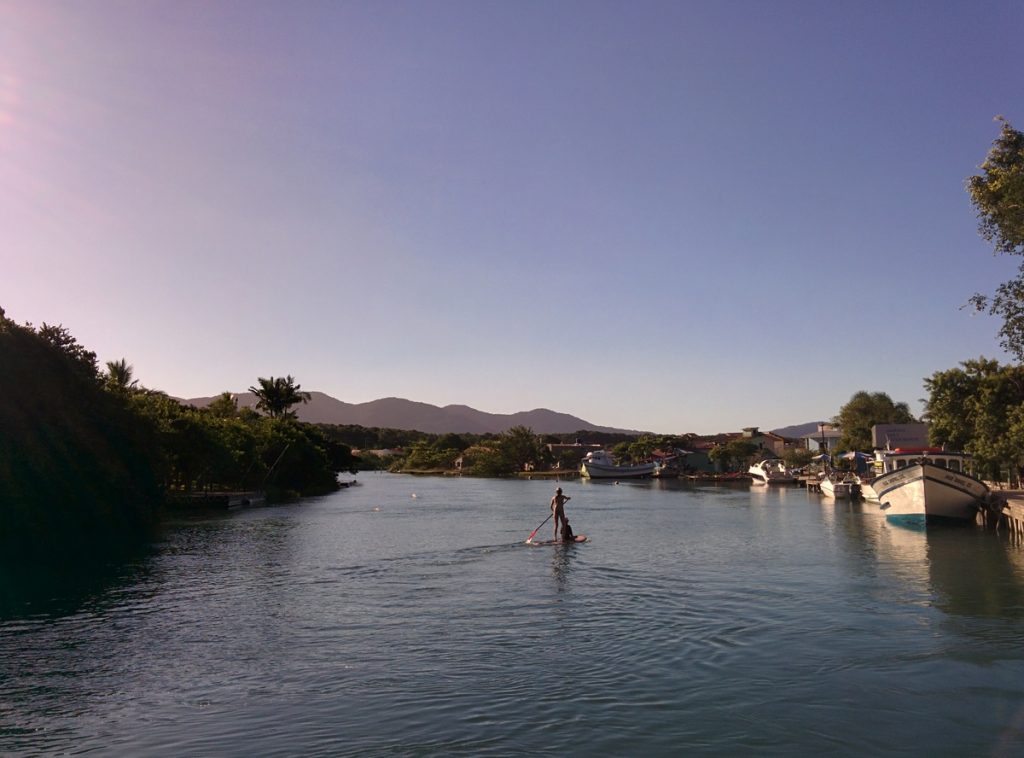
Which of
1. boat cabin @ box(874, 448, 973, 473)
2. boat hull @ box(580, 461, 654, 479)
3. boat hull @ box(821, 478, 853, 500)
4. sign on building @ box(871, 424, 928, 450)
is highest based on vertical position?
sign on building @ box(871, 424, 928, 450)

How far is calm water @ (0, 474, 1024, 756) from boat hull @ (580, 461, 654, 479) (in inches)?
4666

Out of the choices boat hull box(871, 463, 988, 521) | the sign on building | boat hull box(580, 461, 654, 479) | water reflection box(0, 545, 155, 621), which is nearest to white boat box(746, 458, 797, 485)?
the sign on building

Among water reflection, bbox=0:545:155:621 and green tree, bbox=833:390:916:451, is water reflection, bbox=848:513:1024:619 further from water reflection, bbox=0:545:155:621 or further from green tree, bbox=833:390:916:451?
green tree, bbox=833:390:916:451

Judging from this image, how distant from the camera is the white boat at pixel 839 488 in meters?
74.7

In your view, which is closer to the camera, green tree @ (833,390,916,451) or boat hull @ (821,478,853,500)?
boat hull @ (821,478,853,500)

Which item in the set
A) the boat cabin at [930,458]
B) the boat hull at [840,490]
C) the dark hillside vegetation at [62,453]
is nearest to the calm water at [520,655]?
the dark hillside vegetation at [62,453]

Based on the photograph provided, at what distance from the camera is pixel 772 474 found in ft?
374

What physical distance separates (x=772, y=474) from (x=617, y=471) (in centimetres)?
4108

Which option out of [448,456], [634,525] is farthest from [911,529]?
[448,456]

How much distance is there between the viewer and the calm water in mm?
10773

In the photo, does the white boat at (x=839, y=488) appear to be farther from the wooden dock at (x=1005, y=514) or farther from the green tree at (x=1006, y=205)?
the green tree at (x=1006, y=205)

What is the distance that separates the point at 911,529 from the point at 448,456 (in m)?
159

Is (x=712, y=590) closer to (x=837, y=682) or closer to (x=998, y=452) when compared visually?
(x=837, y=682)

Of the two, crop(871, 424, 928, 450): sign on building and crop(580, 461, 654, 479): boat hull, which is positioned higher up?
crop(871, 424, 928, 450): sign on building
